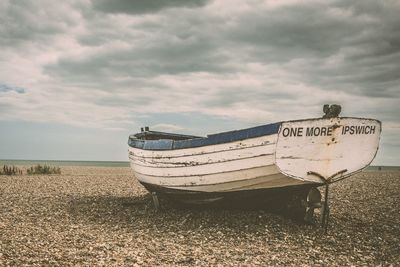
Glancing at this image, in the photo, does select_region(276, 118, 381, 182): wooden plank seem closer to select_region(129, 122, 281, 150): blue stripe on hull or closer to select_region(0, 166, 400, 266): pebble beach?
select_region(129, 122, 281, 150): blue stripe on hull

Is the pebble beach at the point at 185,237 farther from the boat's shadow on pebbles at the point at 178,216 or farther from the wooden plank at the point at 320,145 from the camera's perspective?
the wooden plank at the point at 320,145

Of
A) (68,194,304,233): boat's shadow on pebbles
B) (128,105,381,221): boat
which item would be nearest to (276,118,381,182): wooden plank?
(128,105,381,221): boat

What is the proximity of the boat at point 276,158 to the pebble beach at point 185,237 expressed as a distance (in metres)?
0.87

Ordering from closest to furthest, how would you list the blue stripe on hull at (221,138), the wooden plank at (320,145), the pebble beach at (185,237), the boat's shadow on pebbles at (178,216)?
the pebble beach at (185,237) < the wooden plank at (320,145) < the blue stripe on hull at (221,138) < the boat's shadow on pebbles at (178,216)

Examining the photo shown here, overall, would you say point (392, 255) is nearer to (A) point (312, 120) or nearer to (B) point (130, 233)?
(A) point (312, 120)

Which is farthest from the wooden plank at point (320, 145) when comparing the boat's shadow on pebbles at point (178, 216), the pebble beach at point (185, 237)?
the boat's shadow on pebbles at point (178, 216)

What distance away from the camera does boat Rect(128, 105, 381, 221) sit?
8.21 metres

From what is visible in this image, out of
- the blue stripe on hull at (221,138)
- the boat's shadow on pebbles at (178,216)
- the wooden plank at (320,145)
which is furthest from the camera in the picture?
the boat's shadow on pebbles at (178,216)

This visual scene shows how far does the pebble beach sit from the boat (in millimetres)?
872

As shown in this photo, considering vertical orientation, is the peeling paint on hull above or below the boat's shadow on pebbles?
above

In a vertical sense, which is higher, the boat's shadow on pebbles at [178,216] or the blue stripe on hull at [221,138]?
the blue stripe on hull at [221,138]

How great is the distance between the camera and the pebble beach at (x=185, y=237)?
282 inches

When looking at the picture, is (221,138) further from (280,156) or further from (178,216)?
(178,216)

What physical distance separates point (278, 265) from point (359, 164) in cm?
354
